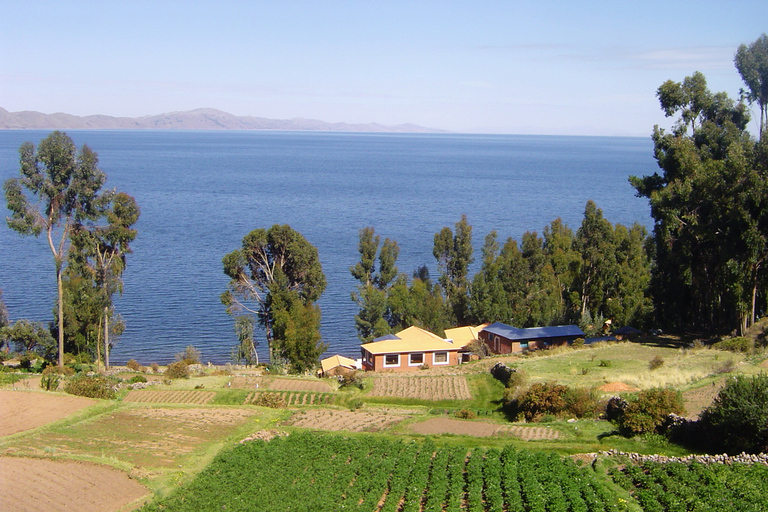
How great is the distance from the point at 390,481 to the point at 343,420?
7413mm

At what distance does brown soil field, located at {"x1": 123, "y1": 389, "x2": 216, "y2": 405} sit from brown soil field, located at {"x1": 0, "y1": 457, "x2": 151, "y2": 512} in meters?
9.38

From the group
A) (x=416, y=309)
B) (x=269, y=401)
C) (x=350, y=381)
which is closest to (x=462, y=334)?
(x=416, y=309)

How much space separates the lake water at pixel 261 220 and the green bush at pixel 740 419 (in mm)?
31924

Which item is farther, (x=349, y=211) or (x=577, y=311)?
(x=349, y=211)

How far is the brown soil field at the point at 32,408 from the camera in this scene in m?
22.5

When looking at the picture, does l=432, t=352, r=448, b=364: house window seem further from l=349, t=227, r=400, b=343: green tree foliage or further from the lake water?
the lake water

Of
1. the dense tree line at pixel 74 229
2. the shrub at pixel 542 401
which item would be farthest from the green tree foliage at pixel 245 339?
the shrub at pixel 542 401

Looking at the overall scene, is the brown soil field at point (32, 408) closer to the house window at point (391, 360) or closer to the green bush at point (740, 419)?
the house window at point (391, 360)

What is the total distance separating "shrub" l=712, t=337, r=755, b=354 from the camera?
107ft

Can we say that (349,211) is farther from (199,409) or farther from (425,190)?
(199,409)

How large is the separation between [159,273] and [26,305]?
1356 centimetres

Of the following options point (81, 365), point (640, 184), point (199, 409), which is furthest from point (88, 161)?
point (640, 184)

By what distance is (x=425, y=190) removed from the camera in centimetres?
13325

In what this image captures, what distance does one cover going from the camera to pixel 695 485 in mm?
16266
